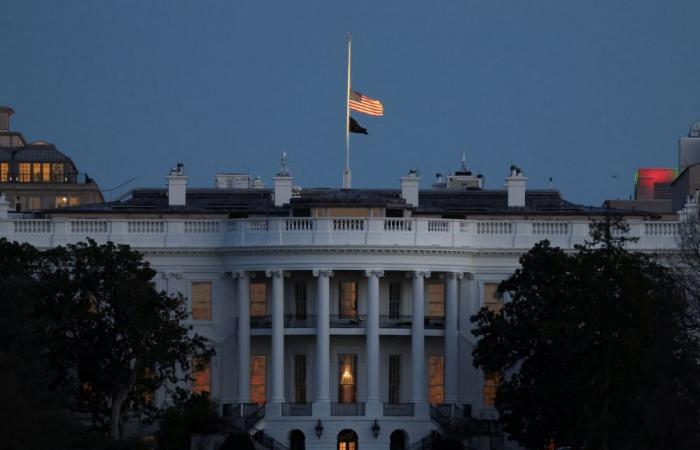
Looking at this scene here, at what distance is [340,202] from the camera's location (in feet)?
481

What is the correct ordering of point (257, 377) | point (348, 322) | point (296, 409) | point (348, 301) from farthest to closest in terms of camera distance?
point (348, 301) → point (257, 377) → point (348, 322) → point (296, 409)

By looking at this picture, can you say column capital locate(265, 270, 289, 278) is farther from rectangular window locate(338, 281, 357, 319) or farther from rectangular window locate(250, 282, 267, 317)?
rectangular window locate(338, 281, 357, 319)

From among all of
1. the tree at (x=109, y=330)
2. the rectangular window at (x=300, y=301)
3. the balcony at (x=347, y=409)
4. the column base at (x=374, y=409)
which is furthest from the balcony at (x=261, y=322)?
the tree at (x=109, y=330)

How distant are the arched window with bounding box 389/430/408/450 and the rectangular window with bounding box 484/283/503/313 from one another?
27.3ft

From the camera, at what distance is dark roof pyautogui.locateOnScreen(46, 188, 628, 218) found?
5812 inches

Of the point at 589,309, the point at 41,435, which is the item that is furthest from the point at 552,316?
the point at 41,435

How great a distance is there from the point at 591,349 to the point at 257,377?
2637 cm

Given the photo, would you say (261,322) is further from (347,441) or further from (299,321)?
(347,441)

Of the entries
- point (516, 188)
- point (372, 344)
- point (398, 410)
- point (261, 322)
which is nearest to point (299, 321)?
point (261, 322)

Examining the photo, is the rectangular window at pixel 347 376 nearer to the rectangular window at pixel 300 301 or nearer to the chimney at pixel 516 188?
the rectangular window at pixel 300 301

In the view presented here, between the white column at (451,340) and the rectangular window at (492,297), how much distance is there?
2158mm

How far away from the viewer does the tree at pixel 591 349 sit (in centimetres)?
11819

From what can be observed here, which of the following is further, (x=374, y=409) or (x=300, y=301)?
(x=300, y=301)

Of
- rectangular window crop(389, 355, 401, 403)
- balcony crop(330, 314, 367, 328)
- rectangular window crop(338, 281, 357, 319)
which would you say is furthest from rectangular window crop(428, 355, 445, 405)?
rectangular window crop(338, 281, 357, 319)
